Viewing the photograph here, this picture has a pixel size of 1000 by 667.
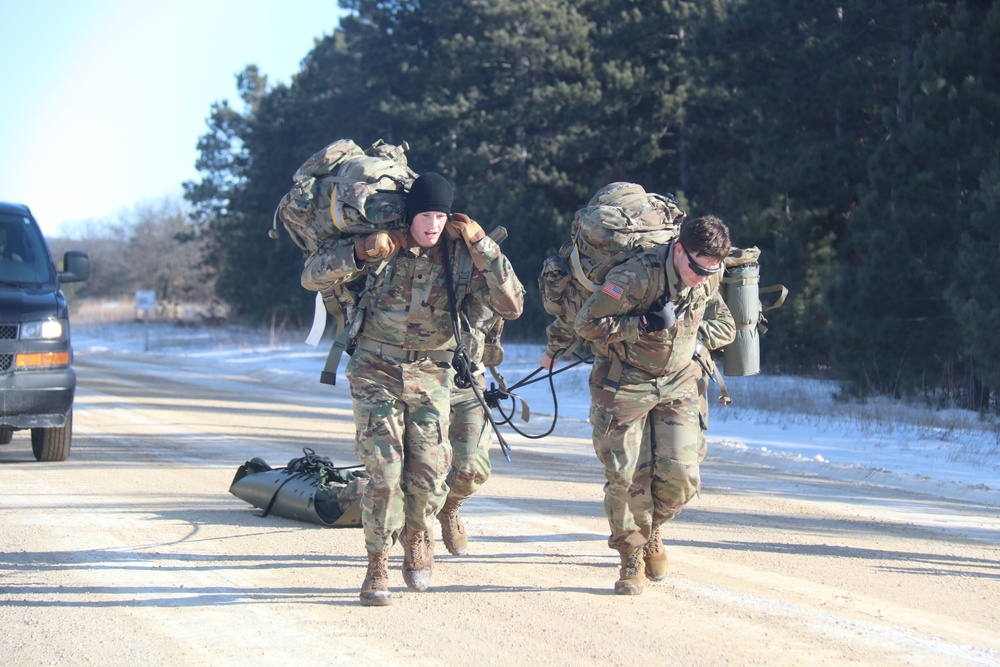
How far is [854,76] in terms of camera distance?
19875 mm

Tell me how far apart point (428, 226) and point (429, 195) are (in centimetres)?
15

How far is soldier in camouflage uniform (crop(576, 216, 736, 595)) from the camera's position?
16.4 ft

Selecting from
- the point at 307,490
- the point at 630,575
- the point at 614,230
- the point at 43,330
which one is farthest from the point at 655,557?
the point at 43,330

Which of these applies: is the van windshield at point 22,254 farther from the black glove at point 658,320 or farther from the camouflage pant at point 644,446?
the black glove at point 658,320

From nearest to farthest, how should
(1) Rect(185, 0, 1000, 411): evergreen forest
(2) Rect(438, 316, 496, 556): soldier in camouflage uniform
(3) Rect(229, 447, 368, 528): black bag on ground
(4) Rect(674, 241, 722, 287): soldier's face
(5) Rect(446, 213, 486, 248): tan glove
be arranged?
(4) Rect(674, 241, 722, 287): soldier's face < (5) Rect(446, 213, 486, 248): tan glove < (2) Rect(438, 316, 496, 556): soldier in camouflage uniform < (3) Rect(229, 447, 368, 528): black bag on ground < (1) Rect(185, 0, 1000, 411): evergreen forest

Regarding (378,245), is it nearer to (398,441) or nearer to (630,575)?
(398,441)

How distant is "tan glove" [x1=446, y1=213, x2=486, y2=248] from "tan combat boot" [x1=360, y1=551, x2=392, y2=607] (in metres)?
1.53

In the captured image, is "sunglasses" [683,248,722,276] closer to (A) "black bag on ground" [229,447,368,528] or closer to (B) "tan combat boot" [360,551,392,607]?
(B) "tan combat boot" [360,551,392,607]

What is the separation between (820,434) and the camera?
12312 mm

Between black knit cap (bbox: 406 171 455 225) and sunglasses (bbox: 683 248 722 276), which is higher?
black knit cap (bbox: 406 171 455 225)

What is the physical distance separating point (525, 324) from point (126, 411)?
1703cm

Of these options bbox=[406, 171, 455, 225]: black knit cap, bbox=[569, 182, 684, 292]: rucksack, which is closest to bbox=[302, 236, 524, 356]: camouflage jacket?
bbox=[406, 171, 455, 225]: black knit cap

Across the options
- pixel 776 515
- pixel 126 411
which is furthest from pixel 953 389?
pixel 126 411

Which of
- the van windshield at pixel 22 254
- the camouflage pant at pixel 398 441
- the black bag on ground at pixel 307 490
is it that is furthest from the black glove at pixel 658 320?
the van windshield at pixel 22 254
